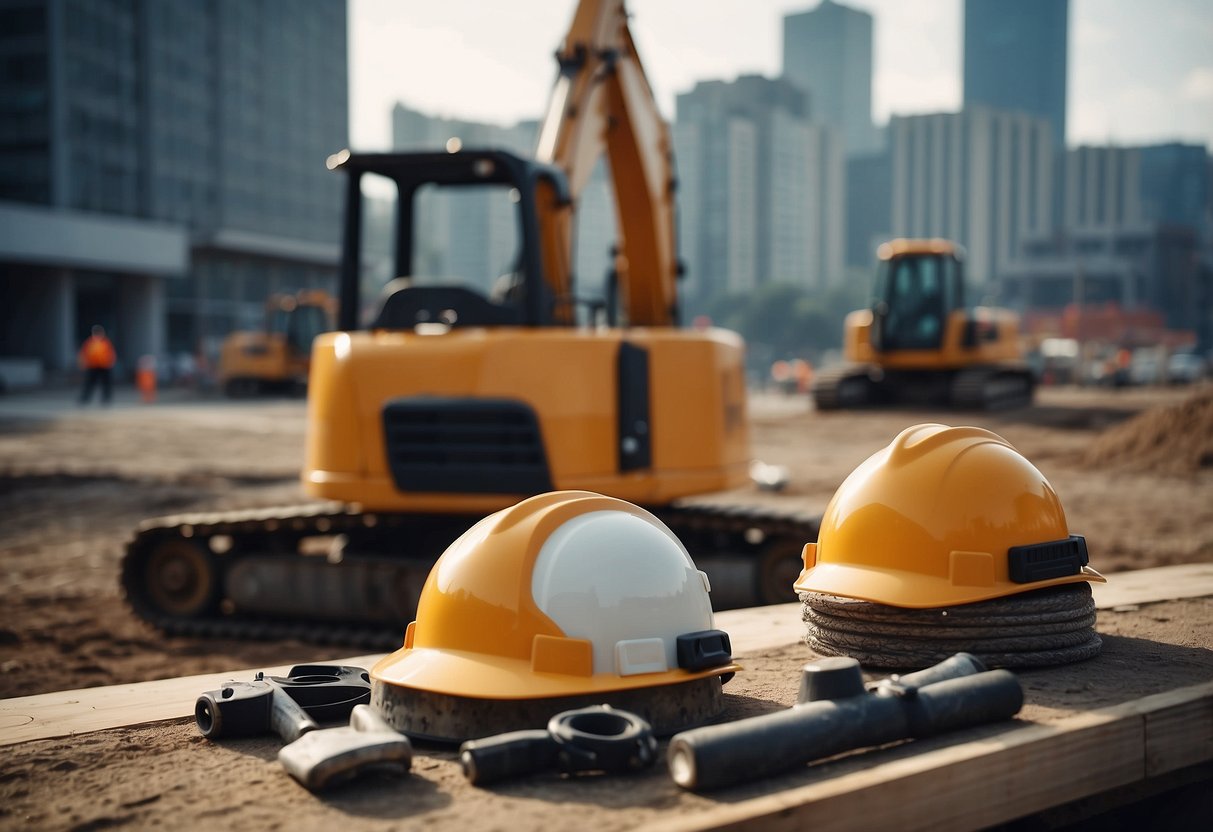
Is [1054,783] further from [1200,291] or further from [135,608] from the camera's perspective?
[1200,291]

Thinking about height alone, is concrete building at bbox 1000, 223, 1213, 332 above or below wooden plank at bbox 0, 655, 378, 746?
above

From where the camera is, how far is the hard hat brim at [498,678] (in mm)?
2934

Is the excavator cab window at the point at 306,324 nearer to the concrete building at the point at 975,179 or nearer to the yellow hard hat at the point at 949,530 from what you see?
the yellow hard hat at the point at 949,530

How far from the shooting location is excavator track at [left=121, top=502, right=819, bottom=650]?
7684 mm

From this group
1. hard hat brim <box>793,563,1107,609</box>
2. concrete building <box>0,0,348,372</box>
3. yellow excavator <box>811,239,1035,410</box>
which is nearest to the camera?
hard hat brim <box>793,563,1107,609</box>

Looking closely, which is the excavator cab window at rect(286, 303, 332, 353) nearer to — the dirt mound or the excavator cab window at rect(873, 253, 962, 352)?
the excavator cab window at rect(873, 253, 962, 352)

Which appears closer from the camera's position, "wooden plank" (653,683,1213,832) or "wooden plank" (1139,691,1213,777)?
"wooden plank" (653,683,1213,832)

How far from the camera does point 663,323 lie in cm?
920

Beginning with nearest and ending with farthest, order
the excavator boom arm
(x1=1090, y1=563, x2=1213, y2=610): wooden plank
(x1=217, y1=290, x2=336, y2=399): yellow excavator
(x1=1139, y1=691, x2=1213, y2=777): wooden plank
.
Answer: (x1=1139, y1=691, x2=1213, y2=777): wooden plank < (x1=1090, y1=563, x2=1213, y2=610): wooden plank < the excavator boom arm < (x1=217, y1=290, x2=336, y2=399): yellow excavator

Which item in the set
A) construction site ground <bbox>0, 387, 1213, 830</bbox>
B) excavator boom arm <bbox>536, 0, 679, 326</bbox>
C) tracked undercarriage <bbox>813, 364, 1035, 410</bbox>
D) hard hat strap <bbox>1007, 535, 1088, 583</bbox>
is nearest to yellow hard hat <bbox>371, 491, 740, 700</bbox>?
construction site ground <bbox>0, 387, 1213, 830</bbox>

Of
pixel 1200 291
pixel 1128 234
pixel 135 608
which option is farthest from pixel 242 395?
pixel 1200 291

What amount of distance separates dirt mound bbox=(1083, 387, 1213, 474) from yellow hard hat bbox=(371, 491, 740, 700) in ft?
42.6

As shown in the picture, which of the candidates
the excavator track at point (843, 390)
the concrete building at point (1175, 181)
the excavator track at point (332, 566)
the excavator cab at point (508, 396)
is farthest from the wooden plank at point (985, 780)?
the concrete building at point (1175, 181)

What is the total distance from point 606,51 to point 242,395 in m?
30.5
